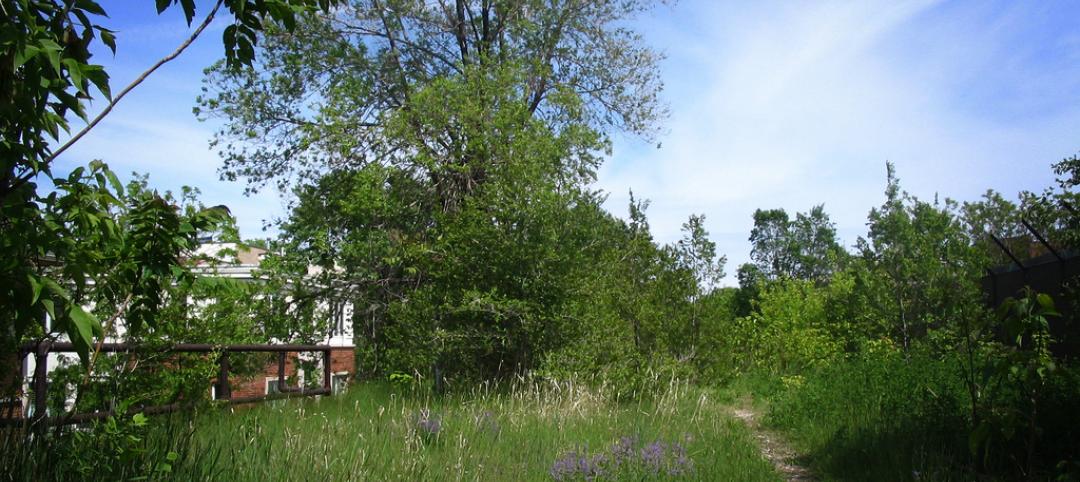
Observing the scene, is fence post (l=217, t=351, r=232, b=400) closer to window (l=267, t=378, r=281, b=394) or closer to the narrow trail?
window (l=267, t=378, r=281, b=394)

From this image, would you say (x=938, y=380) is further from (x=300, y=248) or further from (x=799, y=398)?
(x=300, y=248)

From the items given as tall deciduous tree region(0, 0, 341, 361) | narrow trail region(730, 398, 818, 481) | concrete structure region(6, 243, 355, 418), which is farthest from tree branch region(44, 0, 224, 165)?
narrow trail region(730, 398, 818, 481)

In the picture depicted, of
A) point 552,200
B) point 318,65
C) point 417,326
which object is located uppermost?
point 318,65

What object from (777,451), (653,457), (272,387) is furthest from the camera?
(272,387)

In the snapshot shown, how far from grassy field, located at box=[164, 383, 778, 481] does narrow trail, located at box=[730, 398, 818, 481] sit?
0.23m

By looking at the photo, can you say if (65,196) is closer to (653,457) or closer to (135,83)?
(135,83)

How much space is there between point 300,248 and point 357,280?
112 centimetres

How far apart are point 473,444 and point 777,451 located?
3560 millimetres

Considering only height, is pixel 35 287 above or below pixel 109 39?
below

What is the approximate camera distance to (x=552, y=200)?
11117 mm

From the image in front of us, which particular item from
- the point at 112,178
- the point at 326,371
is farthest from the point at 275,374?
the point at 112,178

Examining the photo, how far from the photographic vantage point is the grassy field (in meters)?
5.10

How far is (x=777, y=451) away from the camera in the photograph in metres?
8.45

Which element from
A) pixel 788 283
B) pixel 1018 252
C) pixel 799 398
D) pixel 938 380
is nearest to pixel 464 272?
pixel 799 398
